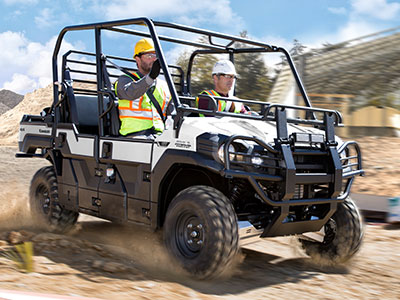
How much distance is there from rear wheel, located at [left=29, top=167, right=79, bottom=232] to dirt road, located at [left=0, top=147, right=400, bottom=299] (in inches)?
11.2

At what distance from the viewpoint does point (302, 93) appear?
5.83 m

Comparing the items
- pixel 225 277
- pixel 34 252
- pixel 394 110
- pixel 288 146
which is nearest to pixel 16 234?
pixel 34 252

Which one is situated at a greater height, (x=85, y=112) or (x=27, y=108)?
(x=27, y=108)

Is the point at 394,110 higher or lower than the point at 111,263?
higher

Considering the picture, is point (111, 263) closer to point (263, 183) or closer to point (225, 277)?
point (225, 277)

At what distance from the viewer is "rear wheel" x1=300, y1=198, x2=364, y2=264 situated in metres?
5.07

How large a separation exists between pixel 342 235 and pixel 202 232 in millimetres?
1412

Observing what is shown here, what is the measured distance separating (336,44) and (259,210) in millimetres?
11402

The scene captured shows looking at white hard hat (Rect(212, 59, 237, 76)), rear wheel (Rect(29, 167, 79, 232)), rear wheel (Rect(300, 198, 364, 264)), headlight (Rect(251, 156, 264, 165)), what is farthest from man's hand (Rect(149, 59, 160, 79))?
rear wheel (Rect(29, 167, 79, 232))

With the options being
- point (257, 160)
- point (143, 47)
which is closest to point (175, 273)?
point (257, 160)

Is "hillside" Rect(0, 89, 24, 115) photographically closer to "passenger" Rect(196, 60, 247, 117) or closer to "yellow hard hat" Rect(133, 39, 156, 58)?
"yellow hard hat" Rect(133, 39, 156, 58)

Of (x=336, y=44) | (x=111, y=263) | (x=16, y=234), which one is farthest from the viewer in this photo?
(x=336, y=44)

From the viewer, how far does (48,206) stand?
→ 654cm

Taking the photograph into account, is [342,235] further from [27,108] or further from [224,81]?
[27,108]
